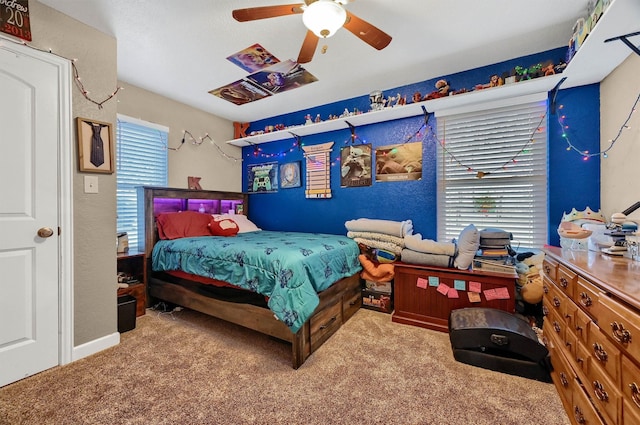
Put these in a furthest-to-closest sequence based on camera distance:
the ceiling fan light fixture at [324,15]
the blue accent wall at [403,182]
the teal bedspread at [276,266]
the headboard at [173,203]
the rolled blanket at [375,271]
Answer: the headboard at [173,203], the rolled blanket at [375,271], the blue accent wall at [403,182], the teal bedspread at [276,266], the ceiling fan light fixture at [324,15]

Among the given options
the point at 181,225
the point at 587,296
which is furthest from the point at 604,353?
the point at 181,225

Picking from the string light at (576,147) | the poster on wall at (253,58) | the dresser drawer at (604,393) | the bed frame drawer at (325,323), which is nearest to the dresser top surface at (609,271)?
the dresser drawer at (604,393)

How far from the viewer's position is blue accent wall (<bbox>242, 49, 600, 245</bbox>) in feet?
7.52

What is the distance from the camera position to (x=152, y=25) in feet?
6.75

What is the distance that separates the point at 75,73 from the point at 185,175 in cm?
179

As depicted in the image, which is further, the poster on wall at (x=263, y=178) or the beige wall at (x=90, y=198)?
the poster on wall at (x=263, y=178)

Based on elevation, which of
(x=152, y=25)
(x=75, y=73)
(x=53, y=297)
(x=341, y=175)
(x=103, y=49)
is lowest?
(x=53, y=297)

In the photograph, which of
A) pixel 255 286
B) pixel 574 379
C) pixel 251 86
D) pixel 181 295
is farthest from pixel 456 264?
pixel 251 86

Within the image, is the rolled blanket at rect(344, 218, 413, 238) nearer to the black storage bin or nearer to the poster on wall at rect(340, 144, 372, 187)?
the poster on wall at rect(340, 144, 372, 187)

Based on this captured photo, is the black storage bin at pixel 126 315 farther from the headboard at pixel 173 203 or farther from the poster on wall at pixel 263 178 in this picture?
the poster on wall at pixel 263 178

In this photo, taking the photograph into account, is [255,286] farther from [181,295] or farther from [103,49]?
[103,49]

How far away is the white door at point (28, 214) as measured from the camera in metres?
1.67

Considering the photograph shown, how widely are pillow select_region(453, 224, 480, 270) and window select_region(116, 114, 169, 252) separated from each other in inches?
131

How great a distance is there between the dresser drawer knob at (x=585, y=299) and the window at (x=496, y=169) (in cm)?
154
